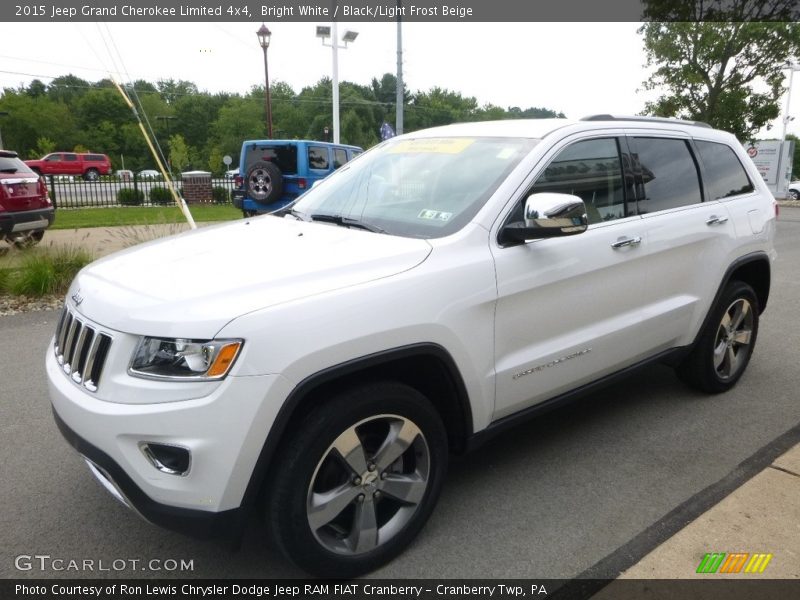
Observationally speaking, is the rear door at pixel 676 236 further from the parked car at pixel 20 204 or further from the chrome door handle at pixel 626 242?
the parked car at pixel 20 204

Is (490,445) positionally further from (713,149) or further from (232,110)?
(232,110)

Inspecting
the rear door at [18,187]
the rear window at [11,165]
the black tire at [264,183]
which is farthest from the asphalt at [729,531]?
the black tire at [264,183]

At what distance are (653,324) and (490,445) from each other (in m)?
1.18

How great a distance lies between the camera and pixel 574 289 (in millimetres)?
3070

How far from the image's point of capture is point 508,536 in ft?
9.21

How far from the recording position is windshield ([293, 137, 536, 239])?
2.93m

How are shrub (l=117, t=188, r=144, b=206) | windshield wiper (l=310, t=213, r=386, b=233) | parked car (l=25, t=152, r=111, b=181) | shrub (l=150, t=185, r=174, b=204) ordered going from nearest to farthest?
windshield wiper (l=310, t=213, r=386, b=233) → shrub (l=117, t=188, r=144, b=206) → shrub (l=150, t=185, r=174, b=204) → parked car (l=25, t=152, r=111, b=181)

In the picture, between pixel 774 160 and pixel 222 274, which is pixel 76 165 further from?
pixel 222 274

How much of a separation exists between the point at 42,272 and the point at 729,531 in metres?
7.20

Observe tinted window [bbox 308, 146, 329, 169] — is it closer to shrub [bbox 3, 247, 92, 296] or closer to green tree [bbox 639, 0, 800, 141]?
shrub [bbox 3, 247, 92, 296]

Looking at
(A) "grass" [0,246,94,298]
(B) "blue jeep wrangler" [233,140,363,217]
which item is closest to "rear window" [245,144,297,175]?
(B) "blue jeep wrangler" [233,140,363,217]

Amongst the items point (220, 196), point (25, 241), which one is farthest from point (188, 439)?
point (220, 196)

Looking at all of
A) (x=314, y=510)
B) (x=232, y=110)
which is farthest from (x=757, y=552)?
(x=232, y=110)

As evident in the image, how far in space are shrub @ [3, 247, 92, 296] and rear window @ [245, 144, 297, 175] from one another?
6958 mm
